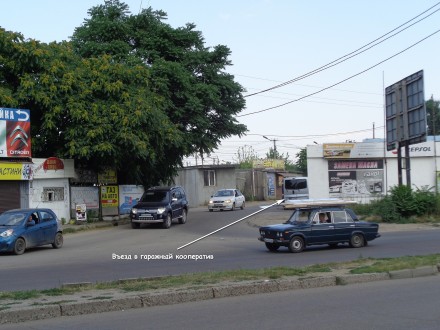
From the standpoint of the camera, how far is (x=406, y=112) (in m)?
31.3

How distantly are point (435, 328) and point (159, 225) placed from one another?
81.4 ft

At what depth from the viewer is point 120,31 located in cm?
3578

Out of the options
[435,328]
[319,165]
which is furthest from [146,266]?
[319,165]

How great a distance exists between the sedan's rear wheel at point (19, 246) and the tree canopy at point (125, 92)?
9952 mm

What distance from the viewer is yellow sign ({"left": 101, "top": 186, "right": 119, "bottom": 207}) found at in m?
34.3

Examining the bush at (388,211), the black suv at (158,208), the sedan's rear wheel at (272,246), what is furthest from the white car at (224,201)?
the sedan's rear wheel at (272,246)

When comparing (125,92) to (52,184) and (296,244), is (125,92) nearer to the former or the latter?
(52,184)

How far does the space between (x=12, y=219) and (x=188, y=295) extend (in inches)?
464

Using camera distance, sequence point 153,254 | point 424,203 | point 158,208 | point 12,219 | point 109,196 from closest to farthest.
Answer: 1. point 153,254
2. point 12,219
3. point 158,208
4. point 424,203
5. point 109,196

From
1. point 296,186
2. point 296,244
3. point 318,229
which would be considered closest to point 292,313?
point 296,244

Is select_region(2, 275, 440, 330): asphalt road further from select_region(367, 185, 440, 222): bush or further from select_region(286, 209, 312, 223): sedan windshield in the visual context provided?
select_region(367, 185, 440, 222): bush

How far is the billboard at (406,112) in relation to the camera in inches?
1192

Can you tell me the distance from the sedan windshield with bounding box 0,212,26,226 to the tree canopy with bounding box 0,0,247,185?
9127 mm

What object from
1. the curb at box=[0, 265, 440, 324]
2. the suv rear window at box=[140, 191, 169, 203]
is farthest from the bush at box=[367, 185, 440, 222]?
the curb at box=[0, 265, 440, 324]
